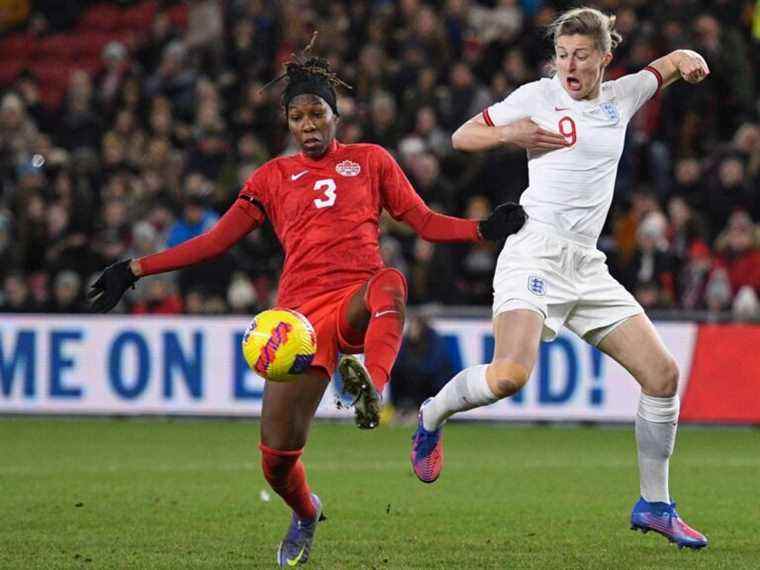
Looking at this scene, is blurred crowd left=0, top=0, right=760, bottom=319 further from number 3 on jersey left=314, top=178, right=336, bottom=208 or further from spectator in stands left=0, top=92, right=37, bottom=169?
number 3 on jersey left=314, top=178, right=336, bottom=208

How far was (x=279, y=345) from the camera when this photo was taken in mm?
7145

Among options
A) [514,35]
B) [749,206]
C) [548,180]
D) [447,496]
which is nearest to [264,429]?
[548,180]

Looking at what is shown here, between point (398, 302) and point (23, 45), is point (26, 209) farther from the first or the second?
point (398, 302)

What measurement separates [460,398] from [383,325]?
2.27ft

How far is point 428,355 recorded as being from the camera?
15.9m

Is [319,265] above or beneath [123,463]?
above

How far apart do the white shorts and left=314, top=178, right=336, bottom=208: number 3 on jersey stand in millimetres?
900

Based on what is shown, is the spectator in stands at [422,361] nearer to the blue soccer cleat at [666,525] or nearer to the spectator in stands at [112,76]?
the spectator in stands at [112,76]

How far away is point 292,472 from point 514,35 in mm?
11847

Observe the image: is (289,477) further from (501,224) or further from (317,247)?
(501,224)

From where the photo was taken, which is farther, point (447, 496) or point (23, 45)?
point (23, 45)

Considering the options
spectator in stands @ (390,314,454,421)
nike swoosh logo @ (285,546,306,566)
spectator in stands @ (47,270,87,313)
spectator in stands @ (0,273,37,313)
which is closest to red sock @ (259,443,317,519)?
nike swoosh logo @ (285,546,306,566)

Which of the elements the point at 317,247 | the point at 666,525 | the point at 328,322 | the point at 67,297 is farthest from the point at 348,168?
the point at 67,297

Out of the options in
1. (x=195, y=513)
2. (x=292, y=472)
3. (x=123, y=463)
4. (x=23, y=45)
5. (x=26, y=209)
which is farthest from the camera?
(x=23, y=45)
